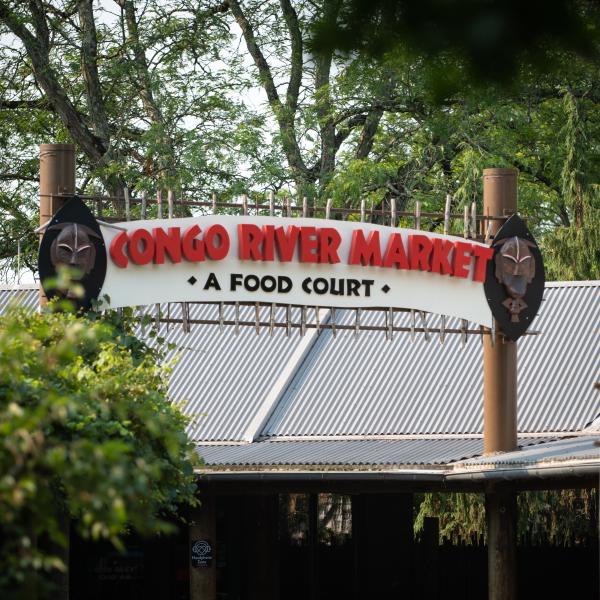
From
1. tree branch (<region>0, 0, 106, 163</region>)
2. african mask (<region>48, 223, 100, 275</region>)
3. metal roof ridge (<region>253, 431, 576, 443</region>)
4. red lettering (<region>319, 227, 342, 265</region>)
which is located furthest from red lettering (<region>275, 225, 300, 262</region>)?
tree branch (<region>0, 0, 106, 163</region>)

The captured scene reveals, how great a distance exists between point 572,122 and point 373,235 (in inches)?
483

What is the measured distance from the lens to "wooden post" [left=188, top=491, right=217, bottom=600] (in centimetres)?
1525

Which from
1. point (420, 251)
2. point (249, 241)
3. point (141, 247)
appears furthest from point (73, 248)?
point (420, 251)

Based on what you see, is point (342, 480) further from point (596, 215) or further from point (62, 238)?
point (596, 215)

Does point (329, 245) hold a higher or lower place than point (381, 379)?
higher

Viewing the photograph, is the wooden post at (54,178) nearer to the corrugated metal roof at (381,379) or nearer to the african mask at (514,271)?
the corrugated metal roof at (381,379)

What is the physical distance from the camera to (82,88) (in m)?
29.0

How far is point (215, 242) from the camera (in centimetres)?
1398

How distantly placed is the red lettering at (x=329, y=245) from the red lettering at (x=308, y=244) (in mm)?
54

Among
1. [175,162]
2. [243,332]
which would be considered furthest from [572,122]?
[243,332]

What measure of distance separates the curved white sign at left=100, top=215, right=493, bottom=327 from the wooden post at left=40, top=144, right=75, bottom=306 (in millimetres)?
677

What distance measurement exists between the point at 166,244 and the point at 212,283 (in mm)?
610

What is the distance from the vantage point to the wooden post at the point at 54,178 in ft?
46.1

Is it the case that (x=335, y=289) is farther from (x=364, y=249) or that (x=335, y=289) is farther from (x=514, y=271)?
(x=514, y=271)
